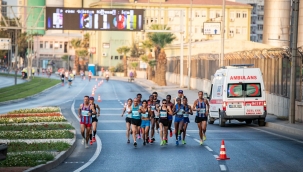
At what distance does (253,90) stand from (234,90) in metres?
0.86

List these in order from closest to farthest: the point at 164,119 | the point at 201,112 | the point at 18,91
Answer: the point at 164,119, the point at 201,112, the point at 18,91

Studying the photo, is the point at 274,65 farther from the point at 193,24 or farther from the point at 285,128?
the point at 193,24

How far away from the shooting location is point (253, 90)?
32.8 meters

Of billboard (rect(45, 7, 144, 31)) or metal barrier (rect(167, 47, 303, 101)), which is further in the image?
billboard (rect(45, 7, 144, 31))

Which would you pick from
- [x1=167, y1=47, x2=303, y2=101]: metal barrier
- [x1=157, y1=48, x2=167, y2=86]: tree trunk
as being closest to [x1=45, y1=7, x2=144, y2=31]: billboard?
[x1=167, y1=47, x2=303, y2=101]: metal barrier

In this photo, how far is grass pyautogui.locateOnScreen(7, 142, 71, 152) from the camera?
21.1 meters

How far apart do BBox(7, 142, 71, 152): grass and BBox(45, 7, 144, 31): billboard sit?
43.3 metres

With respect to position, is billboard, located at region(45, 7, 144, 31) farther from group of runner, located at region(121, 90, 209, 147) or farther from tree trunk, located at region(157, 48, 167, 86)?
group of runner, located at region(121, 90, 209, 147)

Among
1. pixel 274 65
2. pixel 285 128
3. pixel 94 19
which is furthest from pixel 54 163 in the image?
pixel 94 19

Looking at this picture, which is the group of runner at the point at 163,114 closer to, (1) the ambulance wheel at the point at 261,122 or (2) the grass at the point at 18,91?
(1) the ambulance wheel at the point at 261,122

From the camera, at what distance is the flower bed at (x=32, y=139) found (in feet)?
59.6

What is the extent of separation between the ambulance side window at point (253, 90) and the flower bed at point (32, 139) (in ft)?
27.4

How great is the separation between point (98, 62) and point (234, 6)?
106 feet

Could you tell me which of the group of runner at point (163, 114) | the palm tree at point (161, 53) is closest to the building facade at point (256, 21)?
the palm tree at point (161, 53)
